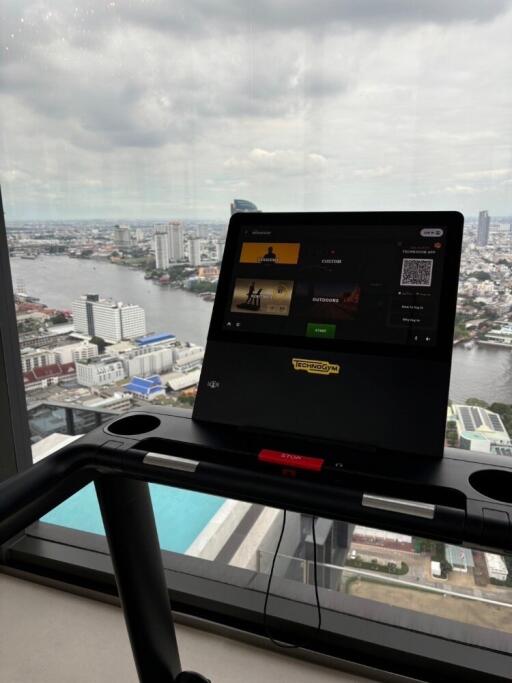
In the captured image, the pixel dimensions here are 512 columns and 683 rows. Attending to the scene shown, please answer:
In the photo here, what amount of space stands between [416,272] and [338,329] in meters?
0.20

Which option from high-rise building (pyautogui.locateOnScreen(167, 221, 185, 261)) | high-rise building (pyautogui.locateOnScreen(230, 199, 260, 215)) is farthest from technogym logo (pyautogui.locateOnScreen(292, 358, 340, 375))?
high-rise building (pyautogui.locateOnScreen(167, 221, 185, 261))

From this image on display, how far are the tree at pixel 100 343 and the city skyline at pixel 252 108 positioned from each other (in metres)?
0.45

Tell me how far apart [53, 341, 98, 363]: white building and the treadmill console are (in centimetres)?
95

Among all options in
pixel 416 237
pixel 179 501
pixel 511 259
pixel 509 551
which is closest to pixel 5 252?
pixel 179 501

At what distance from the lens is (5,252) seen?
6.57 ft

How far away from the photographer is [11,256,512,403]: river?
4.98ft

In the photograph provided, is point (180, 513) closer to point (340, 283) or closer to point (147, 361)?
point (147, 361)

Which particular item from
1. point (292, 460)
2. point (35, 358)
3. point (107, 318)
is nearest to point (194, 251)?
point (107, 318)

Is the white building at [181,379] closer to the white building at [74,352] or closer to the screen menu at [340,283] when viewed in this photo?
the white building at [74,352]

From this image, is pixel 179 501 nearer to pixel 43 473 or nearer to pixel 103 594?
pixel 103 594

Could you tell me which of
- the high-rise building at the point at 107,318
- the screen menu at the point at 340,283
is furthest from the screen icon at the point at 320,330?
the high-rise building at the point at 107,318

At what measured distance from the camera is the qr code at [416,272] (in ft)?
3.66

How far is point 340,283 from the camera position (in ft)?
3.89

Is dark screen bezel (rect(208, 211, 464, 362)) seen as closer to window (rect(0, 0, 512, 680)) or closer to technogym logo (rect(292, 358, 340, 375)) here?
technogym logo (rect(292, 358, 340, 375))
